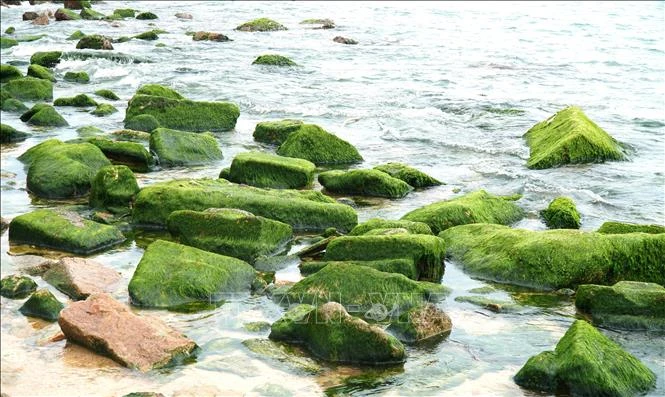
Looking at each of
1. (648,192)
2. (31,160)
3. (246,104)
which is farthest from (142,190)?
(246,104)

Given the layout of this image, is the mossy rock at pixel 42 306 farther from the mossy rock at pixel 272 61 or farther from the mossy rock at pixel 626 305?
the mossy rock at pixel 272 61

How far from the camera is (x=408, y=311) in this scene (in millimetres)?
6207

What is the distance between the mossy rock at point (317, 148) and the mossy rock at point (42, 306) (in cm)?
534

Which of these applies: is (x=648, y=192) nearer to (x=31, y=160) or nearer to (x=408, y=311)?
(x=408, y=311)

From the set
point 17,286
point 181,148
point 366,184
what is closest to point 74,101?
point 181,148

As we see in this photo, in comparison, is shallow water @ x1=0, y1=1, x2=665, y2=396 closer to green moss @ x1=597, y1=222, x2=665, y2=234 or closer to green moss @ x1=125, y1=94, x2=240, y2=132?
green moss @ x1=125, y1=94, x2=240, y2=132

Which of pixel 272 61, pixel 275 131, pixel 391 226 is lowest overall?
pixel 272 61

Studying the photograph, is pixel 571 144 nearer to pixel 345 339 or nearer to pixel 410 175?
pixel 410 175

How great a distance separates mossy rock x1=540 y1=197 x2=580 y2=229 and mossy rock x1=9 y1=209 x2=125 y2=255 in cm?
423

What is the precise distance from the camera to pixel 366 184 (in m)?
9.80

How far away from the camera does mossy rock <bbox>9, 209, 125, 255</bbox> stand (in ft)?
24.6

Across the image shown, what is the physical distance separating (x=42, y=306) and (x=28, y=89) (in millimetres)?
9522

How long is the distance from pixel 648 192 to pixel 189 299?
6271mm

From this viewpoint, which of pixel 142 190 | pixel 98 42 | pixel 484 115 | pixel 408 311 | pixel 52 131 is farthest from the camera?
pixel 98 42
